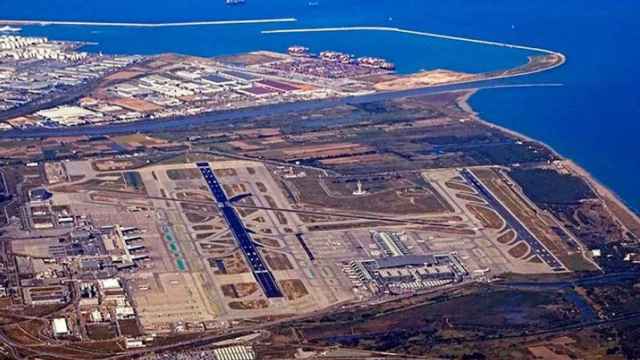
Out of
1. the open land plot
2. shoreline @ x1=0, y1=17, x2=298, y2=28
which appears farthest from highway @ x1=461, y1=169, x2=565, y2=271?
shoreline @ x1=0, y1=17, x2=298, y2=28

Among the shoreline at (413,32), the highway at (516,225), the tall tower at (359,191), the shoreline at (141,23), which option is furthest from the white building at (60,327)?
the shoreline at (141,23)

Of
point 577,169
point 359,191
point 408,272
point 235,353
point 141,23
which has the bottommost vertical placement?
point 235,353

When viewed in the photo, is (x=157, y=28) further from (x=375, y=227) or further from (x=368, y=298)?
(x=368, y=298)

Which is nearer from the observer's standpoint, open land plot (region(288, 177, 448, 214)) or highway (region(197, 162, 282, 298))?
highway (region(197, 162, 282, 298))

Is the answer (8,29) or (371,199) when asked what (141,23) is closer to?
(8,29)

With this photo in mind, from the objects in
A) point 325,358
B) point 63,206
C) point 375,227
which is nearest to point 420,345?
point 325,358

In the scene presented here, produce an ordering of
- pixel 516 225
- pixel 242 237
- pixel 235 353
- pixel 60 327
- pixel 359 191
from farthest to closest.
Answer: pixel 359 191 → pixel 516 225 → pixel 242 237 → pixel 60 327 → pixel 235 353

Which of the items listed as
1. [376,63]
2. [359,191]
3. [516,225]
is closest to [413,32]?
[376,63]

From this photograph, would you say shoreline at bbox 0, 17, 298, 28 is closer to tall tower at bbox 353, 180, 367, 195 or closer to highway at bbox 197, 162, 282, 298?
highway at bbox 197, 162, 282, 298
